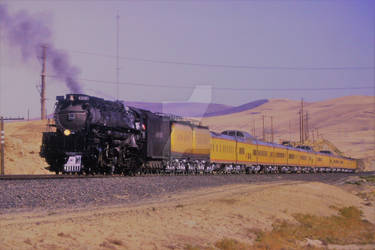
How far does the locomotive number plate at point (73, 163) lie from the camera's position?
79.6 ft

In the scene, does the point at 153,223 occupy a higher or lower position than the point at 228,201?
lower

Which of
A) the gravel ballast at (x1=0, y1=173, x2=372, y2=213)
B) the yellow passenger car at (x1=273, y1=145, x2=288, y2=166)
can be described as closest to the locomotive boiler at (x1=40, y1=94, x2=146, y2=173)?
the gravel ballast at (x1=0, y1=173, x2=372, y2=213)

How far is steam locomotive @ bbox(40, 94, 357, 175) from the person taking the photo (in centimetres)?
2488

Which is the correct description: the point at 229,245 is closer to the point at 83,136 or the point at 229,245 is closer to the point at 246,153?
the point at 83,136

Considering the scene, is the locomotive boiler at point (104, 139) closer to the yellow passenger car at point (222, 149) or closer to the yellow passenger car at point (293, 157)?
the yellow passenger car at point (222, 149)

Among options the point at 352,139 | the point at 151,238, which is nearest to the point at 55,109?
the point at 151,238

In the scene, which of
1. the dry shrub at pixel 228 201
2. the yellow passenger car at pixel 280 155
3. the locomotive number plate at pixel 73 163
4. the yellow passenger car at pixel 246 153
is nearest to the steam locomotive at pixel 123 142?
the locomotive number plate at pixel 73 163

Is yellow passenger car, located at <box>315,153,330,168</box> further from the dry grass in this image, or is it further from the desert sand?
the desert sand

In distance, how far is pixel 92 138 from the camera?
25.0 meters

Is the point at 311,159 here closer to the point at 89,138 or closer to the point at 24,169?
the point at 24,169

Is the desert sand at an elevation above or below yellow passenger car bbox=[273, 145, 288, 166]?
below

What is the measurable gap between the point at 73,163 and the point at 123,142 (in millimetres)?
4073

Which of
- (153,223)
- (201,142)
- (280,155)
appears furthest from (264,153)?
(153,223)

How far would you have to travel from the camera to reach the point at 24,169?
4500 cm
